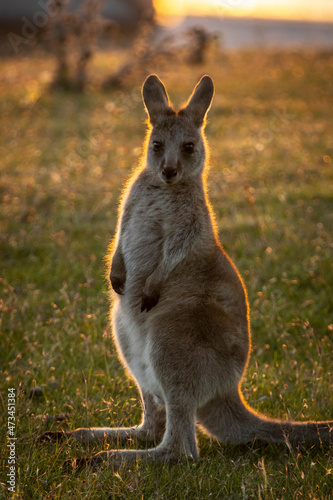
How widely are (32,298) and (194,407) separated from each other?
226 centimetres

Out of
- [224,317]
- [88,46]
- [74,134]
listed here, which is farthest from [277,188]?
[88,46]

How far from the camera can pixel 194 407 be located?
331 centimetres

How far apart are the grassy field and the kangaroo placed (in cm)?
15

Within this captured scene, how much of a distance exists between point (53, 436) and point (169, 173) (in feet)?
5.53

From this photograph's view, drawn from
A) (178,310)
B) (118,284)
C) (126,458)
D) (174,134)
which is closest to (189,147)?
(174,134)

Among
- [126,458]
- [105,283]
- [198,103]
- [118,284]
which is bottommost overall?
[126,458]

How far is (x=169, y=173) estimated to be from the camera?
12.2 feet

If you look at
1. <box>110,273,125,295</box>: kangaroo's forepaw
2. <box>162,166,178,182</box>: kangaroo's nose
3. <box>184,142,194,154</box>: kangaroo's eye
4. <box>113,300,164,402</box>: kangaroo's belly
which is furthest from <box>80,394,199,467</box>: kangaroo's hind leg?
<box>184,142,194,154</box>: kangaroo's eye

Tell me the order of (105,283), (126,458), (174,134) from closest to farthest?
(126,458) → (174,134) → (105,283)

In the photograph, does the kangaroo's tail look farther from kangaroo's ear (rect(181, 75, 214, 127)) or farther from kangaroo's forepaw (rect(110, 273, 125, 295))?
kangaroo's ear (rect(181, 75, 214, 127))

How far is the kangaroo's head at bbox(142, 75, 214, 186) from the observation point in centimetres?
379

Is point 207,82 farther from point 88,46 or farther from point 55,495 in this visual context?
point 88,46

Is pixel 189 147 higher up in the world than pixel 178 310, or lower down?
higher up

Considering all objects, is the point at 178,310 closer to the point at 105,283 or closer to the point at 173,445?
the point at 173,445
